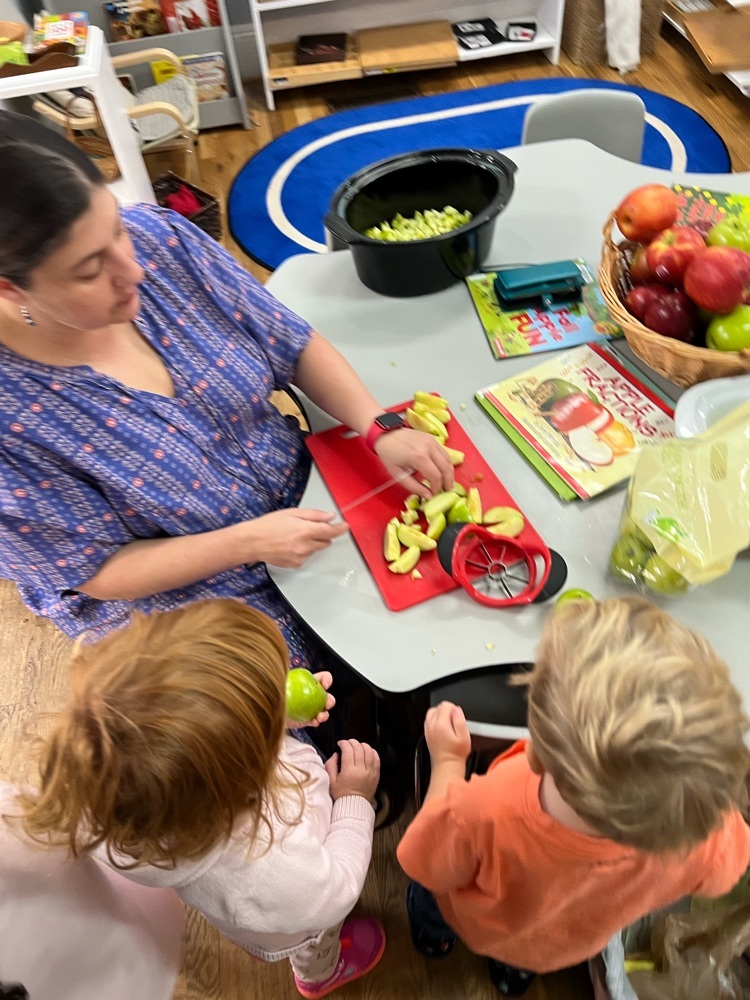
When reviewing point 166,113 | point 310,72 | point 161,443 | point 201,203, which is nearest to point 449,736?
point 161,443

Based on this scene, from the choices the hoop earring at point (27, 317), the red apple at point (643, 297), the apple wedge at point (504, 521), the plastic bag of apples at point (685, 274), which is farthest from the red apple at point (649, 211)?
the hoop earring at point (27, 317)

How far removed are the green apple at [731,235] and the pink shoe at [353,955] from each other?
1269 mm

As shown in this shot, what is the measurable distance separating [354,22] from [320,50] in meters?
0.31

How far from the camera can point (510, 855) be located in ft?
2.43

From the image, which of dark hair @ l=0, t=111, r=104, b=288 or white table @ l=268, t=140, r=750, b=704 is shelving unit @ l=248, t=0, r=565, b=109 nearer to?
white table @ l=268, t=140, r=750, b=704

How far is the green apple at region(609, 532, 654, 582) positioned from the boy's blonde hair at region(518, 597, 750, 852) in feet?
0.73

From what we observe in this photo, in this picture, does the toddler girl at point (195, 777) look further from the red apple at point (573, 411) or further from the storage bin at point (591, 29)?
the storage bin at point (591, 29)

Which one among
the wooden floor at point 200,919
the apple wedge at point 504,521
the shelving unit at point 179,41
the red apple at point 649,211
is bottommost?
the wooden floor at point 200,919

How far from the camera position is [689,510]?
78 centimetres

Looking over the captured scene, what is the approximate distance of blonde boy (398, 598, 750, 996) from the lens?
55 cm

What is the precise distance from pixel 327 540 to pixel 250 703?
0.91 feet

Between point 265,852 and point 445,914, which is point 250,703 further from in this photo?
point 445,914

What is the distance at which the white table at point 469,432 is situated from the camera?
0.83 m

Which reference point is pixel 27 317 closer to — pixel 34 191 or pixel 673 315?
pixel 34 191
